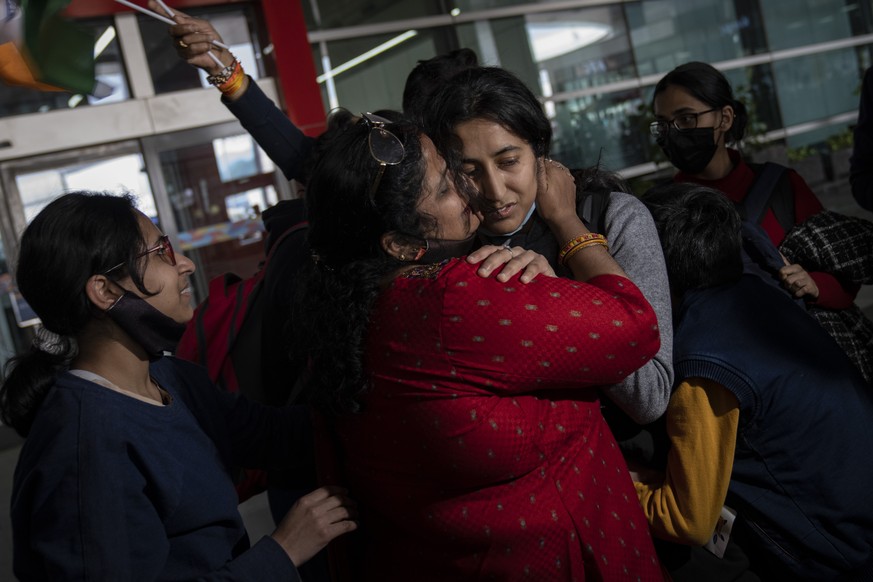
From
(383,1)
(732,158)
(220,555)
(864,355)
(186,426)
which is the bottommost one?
(864,355)

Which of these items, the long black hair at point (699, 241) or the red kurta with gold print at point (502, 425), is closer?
the red kurta with gold print at point (502, 425)

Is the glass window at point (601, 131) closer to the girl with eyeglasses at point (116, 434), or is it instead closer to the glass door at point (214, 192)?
the glass door at point (214, 192)

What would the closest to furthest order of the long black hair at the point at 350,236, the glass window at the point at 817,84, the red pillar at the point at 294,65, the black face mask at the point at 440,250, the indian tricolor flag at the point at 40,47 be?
the long black hair at the point at 350,236 < the black face mask at the point at 440,250 < the indian tricolor flag at the point at 40,47 < the red pillar at the point at 294,65 < the glass window at the point at 817,84

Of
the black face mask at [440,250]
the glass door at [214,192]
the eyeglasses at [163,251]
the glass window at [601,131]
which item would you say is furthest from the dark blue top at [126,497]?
the glass window at [601,131]

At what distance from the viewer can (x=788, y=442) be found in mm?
1981

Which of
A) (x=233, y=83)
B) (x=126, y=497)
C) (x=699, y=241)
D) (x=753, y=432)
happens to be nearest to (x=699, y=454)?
(x=753, y=432)

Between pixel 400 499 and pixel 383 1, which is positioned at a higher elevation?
pixel 383 1

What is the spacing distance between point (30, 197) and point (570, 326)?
7.42 m

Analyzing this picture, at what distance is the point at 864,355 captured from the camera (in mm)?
2641

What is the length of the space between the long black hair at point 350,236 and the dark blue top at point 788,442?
75 centimetres

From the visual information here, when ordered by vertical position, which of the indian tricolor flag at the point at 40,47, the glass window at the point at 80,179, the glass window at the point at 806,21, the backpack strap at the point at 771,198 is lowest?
the backpack strap at the point at 771,198

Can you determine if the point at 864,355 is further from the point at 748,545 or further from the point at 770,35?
the point at 770,35

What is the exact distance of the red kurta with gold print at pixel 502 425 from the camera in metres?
1.51

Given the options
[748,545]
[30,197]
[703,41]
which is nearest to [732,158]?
[748,545]
